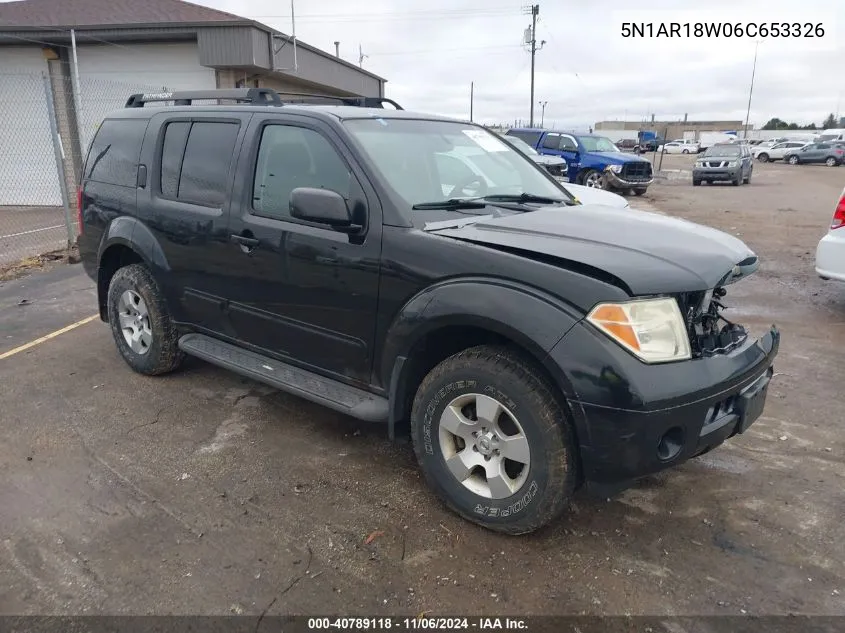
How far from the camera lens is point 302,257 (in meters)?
3.47

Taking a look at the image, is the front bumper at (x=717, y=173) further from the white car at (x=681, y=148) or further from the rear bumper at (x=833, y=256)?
the white car at (x=681, y=148)

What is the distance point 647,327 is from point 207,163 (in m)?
2.90

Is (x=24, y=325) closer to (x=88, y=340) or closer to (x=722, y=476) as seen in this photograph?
(x=88, y=340)

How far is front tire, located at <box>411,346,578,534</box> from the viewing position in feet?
8.75

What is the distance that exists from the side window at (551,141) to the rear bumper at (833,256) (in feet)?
46.6

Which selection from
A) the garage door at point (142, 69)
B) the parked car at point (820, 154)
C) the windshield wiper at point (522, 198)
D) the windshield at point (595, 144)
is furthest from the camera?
the parked car at point (820, 154)

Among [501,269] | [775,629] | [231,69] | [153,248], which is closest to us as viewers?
[775,629]

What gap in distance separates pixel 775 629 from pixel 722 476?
1.17m

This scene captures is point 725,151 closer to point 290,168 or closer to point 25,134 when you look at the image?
point 25,134

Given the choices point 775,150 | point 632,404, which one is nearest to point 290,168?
point 632,404

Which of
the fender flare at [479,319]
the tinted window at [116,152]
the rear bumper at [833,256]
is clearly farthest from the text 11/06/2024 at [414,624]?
the rear bumper at [833,256]

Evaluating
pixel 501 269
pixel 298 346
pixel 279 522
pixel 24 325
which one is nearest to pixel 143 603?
pixel 279 522

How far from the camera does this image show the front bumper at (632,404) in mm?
2475

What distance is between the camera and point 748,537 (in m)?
2.95
